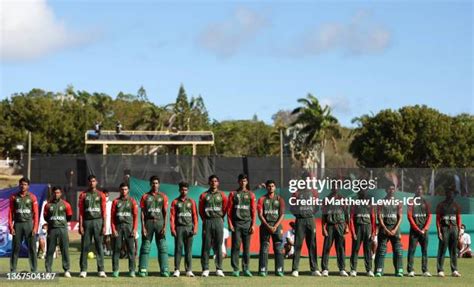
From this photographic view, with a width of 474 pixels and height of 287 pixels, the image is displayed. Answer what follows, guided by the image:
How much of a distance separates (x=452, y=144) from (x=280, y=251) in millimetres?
49772

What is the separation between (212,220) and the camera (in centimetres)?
1958

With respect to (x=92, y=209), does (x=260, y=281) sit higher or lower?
lower

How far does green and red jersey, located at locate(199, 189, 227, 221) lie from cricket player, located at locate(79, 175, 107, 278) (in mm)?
2048

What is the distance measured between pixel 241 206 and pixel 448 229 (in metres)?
4.55

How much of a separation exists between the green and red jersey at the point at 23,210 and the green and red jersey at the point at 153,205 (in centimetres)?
218

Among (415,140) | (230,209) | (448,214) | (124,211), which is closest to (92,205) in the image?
(124,211)

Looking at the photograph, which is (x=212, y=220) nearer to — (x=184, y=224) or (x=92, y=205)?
(x=184, y=224)

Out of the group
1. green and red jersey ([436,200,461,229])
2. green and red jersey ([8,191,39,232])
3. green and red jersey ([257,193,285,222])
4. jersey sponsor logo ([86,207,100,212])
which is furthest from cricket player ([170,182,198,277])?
green and red jersey ([436,200,461,229])

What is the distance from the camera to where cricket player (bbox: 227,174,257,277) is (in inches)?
771

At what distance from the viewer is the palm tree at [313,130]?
70000mm

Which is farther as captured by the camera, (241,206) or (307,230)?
(307,230)

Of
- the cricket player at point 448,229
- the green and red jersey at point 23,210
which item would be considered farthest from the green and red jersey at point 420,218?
the green and red jersey at point 23,210

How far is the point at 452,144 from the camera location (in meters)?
67.3

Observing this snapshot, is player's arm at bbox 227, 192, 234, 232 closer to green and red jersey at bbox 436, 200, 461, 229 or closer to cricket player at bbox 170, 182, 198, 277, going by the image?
cricket player at bbox 170, 182, 198, 277
